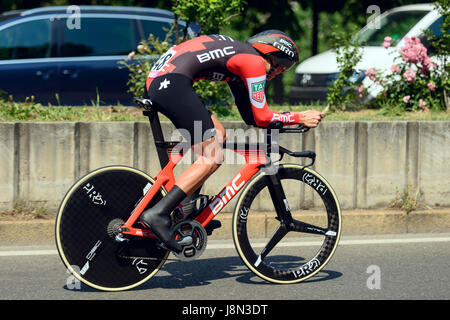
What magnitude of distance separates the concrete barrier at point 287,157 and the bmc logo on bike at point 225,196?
207cm

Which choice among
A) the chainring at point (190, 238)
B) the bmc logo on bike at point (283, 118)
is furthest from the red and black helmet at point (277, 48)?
the chainring at point (190, 238)

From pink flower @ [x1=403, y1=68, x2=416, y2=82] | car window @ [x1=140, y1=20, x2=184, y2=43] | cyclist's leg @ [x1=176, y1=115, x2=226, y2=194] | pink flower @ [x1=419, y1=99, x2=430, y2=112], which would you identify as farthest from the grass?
cyclist's leg @ [x1=176, y1=115, x2=226, y2=194]

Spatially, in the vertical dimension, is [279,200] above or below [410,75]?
below

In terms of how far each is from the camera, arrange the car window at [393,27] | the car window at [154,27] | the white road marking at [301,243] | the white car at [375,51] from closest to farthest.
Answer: the white road marking at [301,243] → the car window at [154,27] → the white car at [375,51] → the car window at [393,27]

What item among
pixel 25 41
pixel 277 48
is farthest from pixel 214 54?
pixel 25 41

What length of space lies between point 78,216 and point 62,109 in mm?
3613

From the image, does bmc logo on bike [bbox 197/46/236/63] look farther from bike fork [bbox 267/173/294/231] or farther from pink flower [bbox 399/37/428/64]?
pink flower [bbox 399/37/428/64]

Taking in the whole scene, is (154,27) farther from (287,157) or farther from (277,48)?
(277,48)

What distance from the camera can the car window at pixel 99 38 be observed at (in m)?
11.3

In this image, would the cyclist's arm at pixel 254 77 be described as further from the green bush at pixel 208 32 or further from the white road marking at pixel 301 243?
the green bush at pixel 208 32

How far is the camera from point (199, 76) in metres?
5.59

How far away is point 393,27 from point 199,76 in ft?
27.2

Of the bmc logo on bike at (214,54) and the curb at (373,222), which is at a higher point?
the bmc logo on bike at (214,54)
